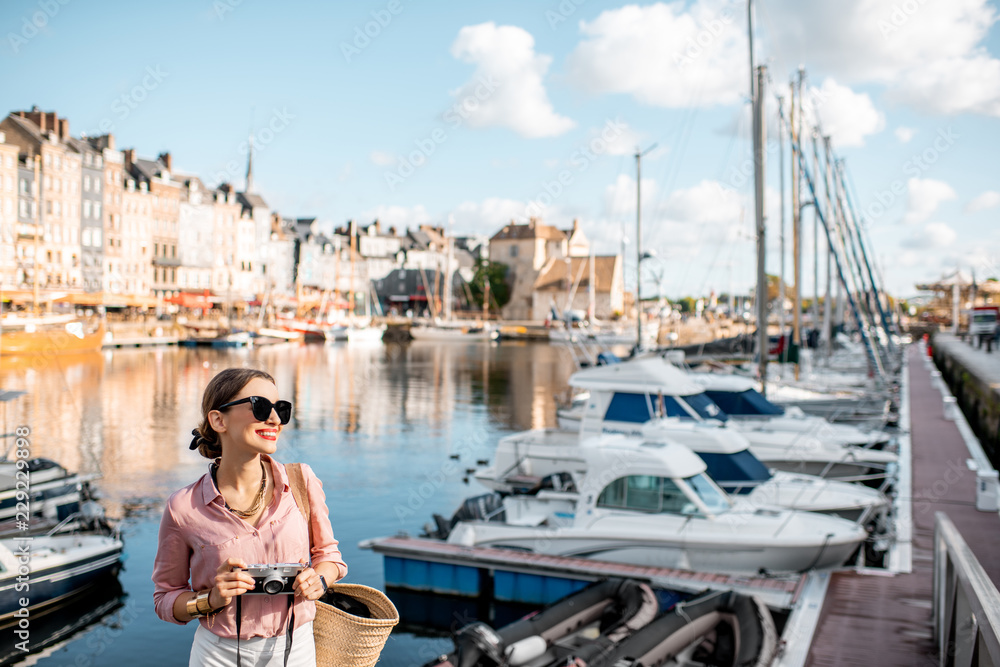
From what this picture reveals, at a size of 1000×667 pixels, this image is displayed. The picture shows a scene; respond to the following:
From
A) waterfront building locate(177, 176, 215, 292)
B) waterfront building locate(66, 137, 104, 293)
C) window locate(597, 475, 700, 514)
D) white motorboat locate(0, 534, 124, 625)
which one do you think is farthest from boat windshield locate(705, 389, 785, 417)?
waterfront building locate(177, 176, 215, 292)

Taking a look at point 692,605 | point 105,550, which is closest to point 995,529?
point 692,605

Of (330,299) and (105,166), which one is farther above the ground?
(105,166)

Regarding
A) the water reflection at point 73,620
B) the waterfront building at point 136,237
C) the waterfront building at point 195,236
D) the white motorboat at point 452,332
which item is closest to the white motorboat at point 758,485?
the water reflection at point 73,620

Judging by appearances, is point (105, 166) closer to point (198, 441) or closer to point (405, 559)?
point (405, 559)

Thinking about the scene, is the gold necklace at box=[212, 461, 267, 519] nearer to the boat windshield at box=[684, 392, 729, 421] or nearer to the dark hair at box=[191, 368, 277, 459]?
the dark hair at box=[191, 368, 277, 459]

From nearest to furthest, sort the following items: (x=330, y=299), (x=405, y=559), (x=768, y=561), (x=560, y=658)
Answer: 1. (x=560, y=658)
2. (x=768, y=561)
3. (x=405, y=559)
4. (x=330, y=299)

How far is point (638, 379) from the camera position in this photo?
17031 mm

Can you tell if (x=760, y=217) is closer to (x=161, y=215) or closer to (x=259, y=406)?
(x=259, y=406)

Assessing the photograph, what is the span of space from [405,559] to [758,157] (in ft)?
49.4

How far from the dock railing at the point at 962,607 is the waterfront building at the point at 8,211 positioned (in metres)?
75.8

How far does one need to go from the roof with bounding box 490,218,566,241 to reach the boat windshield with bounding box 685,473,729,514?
367 feet

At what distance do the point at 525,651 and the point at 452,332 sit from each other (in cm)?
9356

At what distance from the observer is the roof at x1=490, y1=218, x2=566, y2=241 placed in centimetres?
12425

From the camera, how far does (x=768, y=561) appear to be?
1163 centimetres
